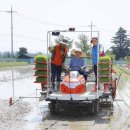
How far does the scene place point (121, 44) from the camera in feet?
422

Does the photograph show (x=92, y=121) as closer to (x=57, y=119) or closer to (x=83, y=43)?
(x=57, y=119)

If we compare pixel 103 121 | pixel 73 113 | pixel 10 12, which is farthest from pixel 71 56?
pixel 10 12

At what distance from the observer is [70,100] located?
12961mm

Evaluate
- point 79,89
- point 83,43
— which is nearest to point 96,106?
point 79,89

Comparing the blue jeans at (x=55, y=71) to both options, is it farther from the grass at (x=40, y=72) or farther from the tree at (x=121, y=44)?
the tree at (x=121, y=44)

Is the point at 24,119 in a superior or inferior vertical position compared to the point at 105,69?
inferior

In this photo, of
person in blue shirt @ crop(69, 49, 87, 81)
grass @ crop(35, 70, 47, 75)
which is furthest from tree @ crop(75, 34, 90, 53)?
grass @ crop(35, 70, 47, 75)

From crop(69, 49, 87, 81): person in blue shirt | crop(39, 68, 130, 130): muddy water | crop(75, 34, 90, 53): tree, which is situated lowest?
crop(39, 68, 130, 130): muddy water

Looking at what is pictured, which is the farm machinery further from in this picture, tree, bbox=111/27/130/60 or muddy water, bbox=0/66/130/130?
tree, bbox=111/27/130/60

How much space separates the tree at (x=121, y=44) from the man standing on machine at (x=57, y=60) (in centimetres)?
11047

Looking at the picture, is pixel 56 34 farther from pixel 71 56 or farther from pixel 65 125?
pixel 65 125

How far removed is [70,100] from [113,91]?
2815 mm

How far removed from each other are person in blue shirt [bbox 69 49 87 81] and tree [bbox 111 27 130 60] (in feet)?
363

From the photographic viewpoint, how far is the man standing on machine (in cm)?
1426
